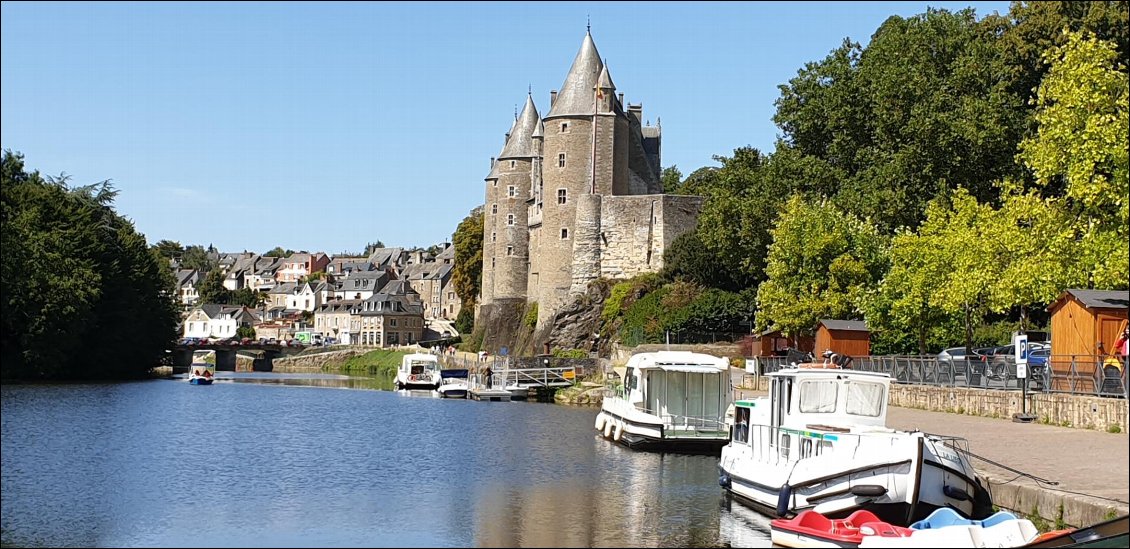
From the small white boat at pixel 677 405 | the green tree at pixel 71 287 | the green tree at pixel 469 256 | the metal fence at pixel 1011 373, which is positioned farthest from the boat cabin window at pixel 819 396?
the green tree at pixel 469 256

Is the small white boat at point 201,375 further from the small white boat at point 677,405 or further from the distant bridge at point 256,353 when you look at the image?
the small white boat at point 677,405

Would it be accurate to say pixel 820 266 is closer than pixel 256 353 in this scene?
Yes

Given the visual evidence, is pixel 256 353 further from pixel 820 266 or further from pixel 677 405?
pixel 677 405

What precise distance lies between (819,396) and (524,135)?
69605mm

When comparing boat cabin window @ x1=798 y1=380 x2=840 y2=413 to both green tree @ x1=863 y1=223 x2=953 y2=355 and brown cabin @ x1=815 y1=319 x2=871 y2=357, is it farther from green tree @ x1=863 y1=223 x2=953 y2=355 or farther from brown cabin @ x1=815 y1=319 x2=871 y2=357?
brown cabin @ x1=815 y1=319 x2=871 y2=357

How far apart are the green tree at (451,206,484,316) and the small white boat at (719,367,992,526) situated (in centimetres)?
7778

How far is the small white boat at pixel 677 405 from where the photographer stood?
32.1 meters

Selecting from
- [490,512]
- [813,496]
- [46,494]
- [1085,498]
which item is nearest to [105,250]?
[46,494]

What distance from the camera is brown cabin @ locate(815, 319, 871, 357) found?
40250mm

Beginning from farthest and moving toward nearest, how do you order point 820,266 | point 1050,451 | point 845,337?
point 820,266 → point 845,337 → point 1050,451

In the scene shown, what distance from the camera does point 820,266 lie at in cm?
4494

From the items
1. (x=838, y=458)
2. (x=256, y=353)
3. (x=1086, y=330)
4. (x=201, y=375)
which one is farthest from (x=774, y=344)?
(x=256, y=353)

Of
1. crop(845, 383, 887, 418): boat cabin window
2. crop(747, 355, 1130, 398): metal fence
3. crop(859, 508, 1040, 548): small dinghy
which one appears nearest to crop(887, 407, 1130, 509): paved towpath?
crop(747, 355, 1130, 398): metal fence

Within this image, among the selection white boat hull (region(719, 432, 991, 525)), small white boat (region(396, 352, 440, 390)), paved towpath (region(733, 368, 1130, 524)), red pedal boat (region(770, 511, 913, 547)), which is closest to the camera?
red pedal boat (region(770, 511, 913, 547))
